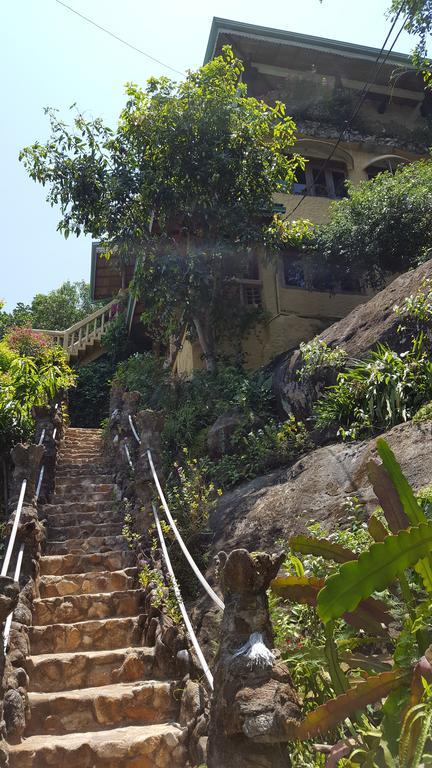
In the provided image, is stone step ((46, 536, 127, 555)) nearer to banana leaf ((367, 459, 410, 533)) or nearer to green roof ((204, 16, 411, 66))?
banana leaf ((367, 459, 410, 533))

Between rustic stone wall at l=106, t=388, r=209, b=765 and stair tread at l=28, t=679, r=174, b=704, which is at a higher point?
rustic stone wall at l=106, t=388, r=209, b=765

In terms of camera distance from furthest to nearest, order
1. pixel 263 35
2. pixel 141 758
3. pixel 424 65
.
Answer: pixel 263 35 → pixel 424 65 → pixel 141 758

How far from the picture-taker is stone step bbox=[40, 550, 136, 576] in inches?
266

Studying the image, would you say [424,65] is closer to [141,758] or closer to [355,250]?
[355,250]

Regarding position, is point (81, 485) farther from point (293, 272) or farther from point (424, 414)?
point (293, 272)

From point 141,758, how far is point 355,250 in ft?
38.9

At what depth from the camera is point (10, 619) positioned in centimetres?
495

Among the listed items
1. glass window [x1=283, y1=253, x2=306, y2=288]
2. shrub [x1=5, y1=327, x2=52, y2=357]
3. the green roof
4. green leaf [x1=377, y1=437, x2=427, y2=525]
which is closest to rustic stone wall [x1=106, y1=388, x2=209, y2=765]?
green leaf [x1=377, y1=437, x2=427, y2=525]

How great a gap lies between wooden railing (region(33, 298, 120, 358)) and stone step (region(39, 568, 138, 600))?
1471 cm

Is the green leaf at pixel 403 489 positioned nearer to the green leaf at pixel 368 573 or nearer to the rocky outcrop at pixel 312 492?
the green leaf at pixel 368 573

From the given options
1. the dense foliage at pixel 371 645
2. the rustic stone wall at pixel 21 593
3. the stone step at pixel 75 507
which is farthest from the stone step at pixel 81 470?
the dense foliage at pixel 371 645

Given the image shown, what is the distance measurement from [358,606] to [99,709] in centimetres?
243

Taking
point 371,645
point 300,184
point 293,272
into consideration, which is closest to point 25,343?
point 293,272

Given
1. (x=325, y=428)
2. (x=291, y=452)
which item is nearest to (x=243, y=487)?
(x=291, y=452)
